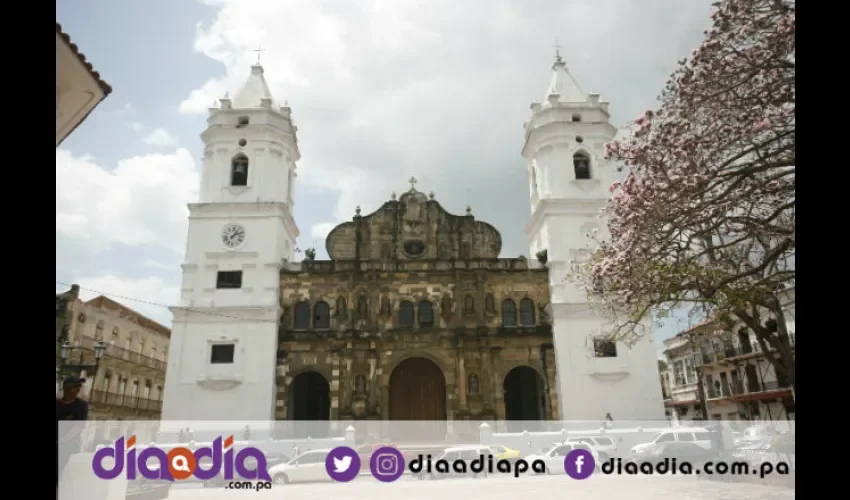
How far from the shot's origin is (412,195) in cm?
3041

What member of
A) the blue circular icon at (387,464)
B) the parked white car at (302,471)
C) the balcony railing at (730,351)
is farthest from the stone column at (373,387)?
the balcony railing at (730,351)

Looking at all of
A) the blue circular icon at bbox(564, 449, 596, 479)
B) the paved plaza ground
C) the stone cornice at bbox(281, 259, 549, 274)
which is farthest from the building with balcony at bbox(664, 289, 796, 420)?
the paved plaza ground

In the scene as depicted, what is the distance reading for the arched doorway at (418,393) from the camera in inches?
1043

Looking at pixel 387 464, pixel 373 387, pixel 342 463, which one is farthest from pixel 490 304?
pixel 387 464

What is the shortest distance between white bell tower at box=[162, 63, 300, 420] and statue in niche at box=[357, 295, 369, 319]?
3.78 metres

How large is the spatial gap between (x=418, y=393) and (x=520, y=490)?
13.3m

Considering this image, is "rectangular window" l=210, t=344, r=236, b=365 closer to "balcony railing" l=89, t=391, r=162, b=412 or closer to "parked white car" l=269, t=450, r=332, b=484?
"balcony railing" l=89, t=391, r=162, b=412

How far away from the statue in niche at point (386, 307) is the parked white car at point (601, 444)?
10332 millimetres

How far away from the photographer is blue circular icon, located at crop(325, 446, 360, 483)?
16331mm

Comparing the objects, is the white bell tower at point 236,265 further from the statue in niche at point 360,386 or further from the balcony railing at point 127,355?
the balcony railing at point 127,355

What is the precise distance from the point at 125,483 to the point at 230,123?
2211 cm
